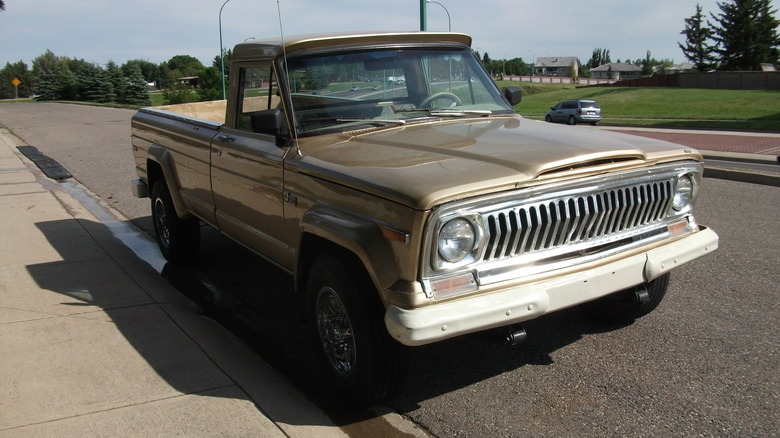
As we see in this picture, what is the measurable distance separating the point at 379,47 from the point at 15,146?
58.6 feet

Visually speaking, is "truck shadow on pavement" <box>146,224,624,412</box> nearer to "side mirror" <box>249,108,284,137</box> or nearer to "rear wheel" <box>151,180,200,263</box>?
"rear wheel" <box>151,180,200,263</box>

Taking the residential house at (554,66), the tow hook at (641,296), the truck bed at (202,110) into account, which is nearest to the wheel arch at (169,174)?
the truck bed at (202,110)

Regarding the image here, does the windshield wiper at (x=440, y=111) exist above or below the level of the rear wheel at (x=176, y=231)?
above

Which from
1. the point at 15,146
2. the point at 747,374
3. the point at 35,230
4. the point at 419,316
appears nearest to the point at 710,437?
the point at 747,374

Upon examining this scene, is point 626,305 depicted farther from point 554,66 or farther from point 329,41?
point 554,66

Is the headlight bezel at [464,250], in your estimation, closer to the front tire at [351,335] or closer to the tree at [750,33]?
the front tire at [351,335]

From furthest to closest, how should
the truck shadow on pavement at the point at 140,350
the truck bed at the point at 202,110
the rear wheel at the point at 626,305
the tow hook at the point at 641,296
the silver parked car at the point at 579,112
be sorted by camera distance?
the silver parked car at the point at 579,112
the truck bed at the point at 202,110
the rear wheel at the point at 626,305
the tow hook at the point at 641,296
the truck shadow on pavement at the point at 140,350

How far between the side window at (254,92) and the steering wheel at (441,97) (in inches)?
40.0

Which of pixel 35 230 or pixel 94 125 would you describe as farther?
pixel 94 125

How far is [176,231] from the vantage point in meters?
6.85

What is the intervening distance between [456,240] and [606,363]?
1588 mm

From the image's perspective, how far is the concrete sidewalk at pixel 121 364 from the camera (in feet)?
12.3

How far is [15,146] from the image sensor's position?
19.6 metres

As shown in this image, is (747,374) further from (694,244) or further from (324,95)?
(324,95)
